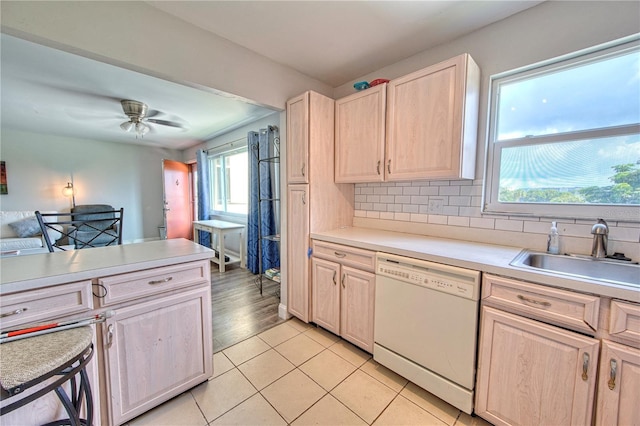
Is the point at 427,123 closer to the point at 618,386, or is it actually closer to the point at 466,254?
the point at 466,254

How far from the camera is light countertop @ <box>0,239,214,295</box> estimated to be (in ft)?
3.36

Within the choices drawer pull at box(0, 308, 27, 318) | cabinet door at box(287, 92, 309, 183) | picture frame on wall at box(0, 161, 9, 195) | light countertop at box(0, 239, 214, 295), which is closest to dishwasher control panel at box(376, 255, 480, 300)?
cabinet door at box(287, 92, 309, 183)

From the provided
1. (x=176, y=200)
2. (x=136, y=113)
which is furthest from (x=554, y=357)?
(x=176, y=200)

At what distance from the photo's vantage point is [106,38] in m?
1.40

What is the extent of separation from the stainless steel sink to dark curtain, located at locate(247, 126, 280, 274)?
2.65 m

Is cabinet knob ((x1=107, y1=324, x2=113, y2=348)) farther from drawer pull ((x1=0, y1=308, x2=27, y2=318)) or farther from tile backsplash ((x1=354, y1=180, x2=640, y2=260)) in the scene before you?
tile backsplash ((x1=354, y1=180, x2=640, y2=260))

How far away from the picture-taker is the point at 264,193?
347 cm

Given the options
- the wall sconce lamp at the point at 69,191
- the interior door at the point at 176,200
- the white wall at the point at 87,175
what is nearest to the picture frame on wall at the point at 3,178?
the white wall at the point at 87,175

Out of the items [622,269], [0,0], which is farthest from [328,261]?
[0,0]

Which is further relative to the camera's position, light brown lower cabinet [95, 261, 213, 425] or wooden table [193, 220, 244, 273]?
wooden table [193, 220, 244, 273]

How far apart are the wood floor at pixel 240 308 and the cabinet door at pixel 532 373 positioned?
5.78 feet

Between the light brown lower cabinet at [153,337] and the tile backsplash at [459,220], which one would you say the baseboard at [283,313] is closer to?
the light brown lower cabinet at [153,337]

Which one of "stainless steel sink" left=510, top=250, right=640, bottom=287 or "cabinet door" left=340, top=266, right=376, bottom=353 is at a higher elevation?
"stainless steel sink" left=510, top=250, right=640, bottom=287

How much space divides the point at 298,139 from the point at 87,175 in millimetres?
5525
